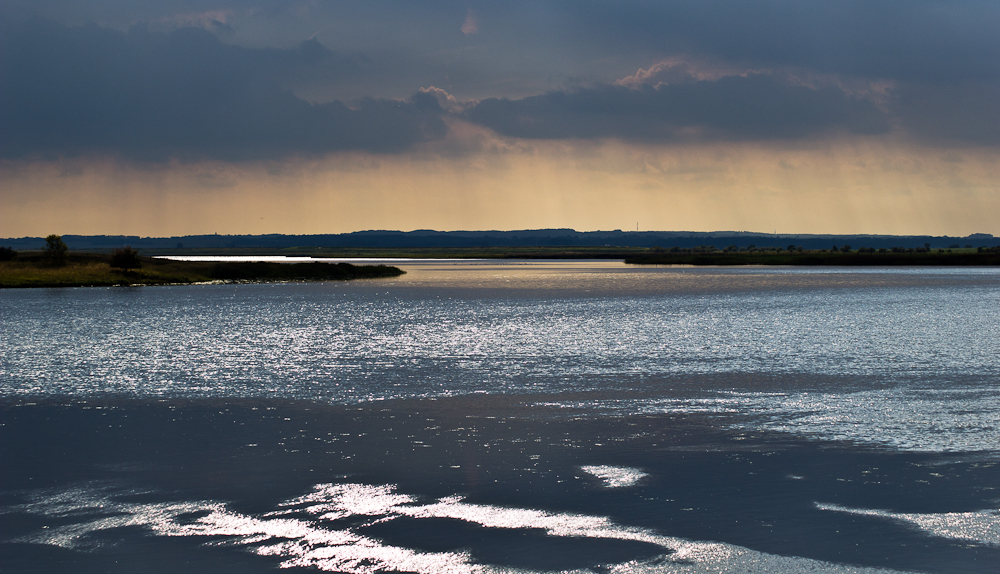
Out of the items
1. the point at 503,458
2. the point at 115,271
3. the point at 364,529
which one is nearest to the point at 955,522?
the point at 503,458

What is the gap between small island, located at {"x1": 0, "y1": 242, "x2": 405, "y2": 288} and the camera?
10925cm

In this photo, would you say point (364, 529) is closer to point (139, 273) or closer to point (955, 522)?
point (955, 522)

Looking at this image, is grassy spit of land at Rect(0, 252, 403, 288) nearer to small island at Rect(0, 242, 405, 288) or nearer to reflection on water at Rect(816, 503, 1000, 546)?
small island at Rect(0, 242, 405, 288)

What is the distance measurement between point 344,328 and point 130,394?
77.6 feet

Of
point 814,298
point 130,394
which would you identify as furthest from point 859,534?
point 814,298

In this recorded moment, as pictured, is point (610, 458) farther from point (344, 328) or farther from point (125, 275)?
point (125, 275)

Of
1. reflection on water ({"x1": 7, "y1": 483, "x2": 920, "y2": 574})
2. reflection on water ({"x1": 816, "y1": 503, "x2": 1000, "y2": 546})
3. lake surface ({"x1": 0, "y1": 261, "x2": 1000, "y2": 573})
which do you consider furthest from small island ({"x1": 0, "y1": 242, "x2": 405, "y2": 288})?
reflection on water ({"x1": 816, "y1": 503, "x2": 1000, "y2": 546})

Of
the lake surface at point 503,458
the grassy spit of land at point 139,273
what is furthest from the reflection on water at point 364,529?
the grassy spit of land at point 139,273

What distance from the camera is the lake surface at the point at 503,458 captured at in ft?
36.6

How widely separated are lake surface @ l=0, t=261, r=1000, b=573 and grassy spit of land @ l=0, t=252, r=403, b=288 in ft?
261

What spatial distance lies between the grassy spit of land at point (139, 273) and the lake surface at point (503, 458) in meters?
79.5

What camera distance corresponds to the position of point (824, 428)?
18.7 meters

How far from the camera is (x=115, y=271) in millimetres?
116062

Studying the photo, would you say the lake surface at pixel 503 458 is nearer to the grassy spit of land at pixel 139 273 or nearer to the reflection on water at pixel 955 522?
the reflection on water at pixel 955 522
